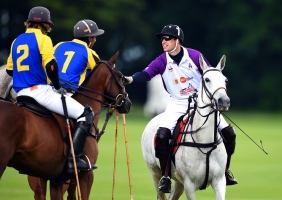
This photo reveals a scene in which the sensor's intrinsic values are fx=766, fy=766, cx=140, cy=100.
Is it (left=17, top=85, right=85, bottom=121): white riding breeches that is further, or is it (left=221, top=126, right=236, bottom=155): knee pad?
(left=221, top=126, right=236, bottom=155): knee pad

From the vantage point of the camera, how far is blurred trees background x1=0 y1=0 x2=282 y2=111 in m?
46.9

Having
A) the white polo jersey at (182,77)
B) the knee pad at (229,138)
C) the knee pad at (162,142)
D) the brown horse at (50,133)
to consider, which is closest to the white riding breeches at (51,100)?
the brown horse at (50,133)

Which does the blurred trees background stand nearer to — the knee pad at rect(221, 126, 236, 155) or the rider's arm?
the rider's arm

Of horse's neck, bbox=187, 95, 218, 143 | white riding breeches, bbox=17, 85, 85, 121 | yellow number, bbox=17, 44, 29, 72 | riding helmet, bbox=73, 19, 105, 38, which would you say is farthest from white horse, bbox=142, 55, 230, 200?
yellow number, bbox=17, 44, 29, 72

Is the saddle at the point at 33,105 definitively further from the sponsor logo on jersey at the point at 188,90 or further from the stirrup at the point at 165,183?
the sponsor logo on jersey at the point at 188,90

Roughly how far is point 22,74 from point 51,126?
27.9 inches

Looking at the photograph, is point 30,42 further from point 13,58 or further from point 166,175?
point 166,175

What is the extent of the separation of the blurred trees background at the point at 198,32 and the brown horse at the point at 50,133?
121ft

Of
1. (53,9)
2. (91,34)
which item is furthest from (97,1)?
(91,34)

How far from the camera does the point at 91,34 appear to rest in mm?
10555

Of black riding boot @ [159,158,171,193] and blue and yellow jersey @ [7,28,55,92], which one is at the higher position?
blue and yellow jersey @ [7,28,55,92]

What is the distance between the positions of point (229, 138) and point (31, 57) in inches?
111

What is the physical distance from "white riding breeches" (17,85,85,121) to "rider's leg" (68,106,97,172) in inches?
2.3

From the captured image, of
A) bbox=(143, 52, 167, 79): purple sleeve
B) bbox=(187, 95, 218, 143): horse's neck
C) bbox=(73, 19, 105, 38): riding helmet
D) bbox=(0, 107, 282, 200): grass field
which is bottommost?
bbox=(0, 107, 282, 200): grass field
